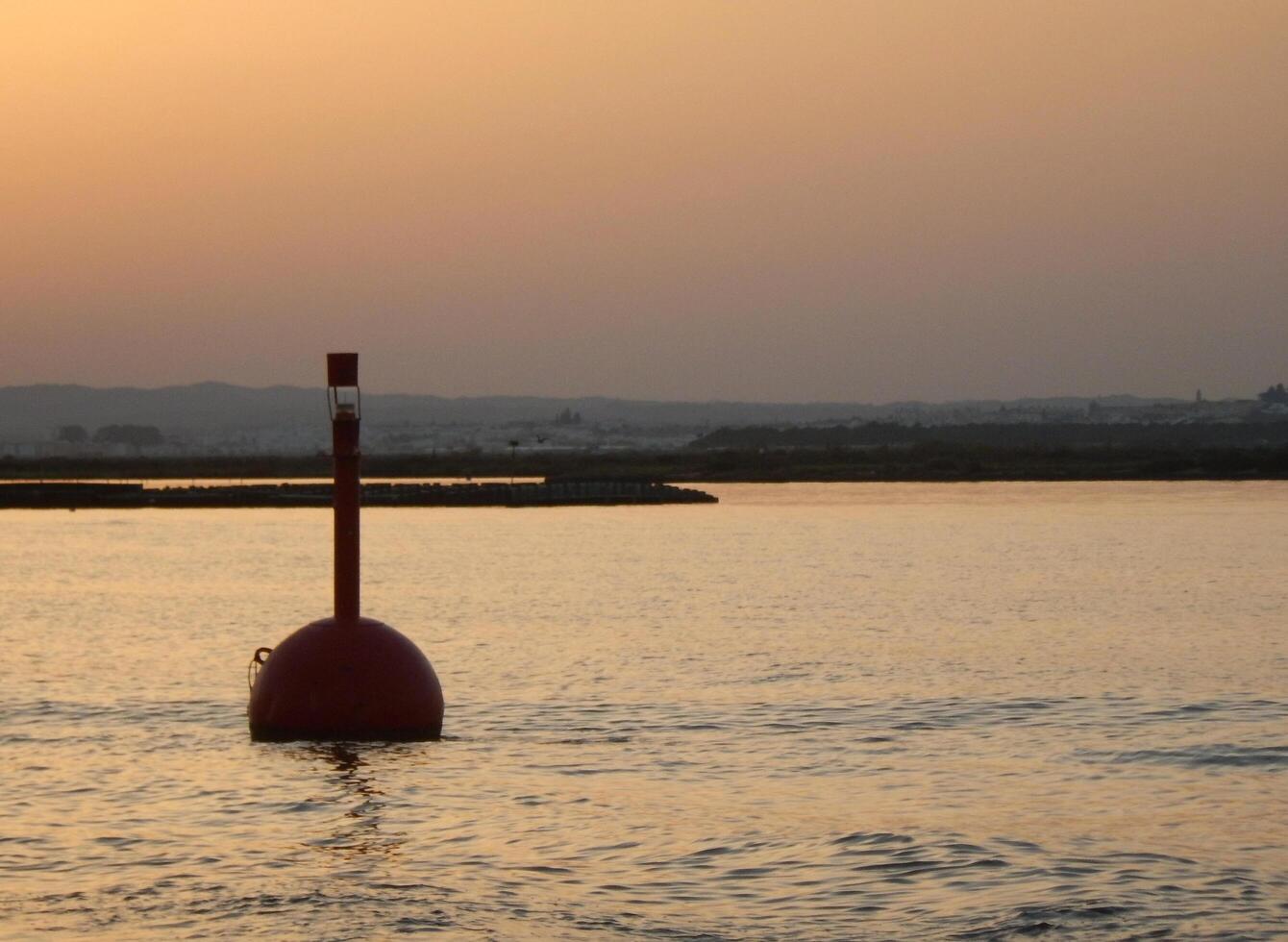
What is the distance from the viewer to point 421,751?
18766 mm

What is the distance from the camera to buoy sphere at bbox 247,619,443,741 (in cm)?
1794

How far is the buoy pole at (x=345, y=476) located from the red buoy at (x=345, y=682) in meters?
0.02

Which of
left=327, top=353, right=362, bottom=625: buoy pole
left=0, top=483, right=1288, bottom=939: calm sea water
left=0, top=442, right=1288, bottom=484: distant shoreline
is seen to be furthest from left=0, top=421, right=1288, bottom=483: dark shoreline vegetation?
left=327, top=353, right=362, bottom=625: buoy pole

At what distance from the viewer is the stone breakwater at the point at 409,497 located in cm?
10831

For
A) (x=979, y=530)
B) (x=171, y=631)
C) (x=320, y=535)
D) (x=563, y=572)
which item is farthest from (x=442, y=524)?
(x=171, y=631)

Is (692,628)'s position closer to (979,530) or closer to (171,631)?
(171,631)

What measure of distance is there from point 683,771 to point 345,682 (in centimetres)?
331

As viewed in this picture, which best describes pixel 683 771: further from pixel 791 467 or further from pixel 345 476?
pixel 791 467

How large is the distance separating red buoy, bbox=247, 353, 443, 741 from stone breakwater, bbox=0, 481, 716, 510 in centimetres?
8868

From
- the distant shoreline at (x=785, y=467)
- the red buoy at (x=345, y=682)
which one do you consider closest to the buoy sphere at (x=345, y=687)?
the red buoy at (x=345, y=682)

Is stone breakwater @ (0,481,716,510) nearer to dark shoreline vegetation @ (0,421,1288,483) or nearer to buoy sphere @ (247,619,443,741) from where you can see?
dark shoreline vegetation @ (0,421,1288,483)

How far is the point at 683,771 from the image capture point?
1834cm

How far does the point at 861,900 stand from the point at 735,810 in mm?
3353

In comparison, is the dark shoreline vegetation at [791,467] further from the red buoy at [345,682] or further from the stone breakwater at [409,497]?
the red buoy at [345,682]
